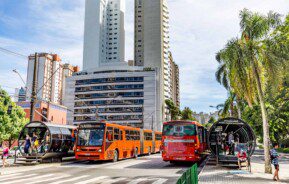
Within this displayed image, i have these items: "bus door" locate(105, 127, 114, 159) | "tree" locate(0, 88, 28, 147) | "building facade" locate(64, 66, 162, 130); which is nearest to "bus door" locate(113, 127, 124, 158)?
"bus door" locate(105, 127, 114, 159)

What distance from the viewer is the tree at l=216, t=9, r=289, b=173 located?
16.8m

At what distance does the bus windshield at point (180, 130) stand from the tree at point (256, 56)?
4.40m

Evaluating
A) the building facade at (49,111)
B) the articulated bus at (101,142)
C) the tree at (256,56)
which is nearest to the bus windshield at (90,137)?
the articulated bus at (101,142)

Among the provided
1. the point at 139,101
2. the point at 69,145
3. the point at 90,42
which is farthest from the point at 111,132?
the point at 90,42

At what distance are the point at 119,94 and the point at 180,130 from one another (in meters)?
85.4

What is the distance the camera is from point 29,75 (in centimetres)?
16500

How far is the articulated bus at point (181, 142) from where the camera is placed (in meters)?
19.5

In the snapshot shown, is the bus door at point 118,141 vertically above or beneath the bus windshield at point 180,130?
beneath

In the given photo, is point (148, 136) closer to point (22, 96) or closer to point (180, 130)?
point (180, 130)

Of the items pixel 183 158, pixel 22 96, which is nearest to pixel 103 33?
pixel 22 96

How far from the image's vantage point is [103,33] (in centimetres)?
14700

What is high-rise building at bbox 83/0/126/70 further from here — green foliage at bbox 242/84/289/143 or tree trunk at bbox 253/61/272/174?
tree trunk at bbox 253/61/272/174

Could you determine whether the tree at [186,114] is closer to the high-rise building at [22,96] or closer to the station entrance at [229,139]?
the high-rise building at [22,96]

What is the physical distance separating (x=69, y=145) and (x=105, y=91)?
84102mm
